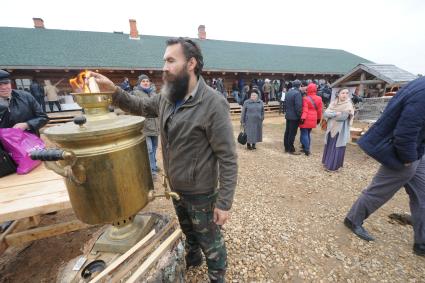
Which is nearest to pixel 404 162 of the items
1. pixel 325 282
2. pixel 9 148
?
pixel 325 282

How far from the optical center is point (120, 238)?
1.71 m

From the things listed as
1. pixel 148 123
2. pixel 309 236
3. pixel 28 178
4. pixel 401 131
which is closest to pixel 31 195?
pixel 28 178

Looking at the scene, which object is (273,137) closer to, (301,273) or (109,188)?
(301,273)

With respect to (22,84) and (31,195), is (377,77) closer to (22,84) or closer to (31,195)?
(31,195)

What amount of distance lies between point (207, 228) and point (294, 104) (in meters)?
5.04

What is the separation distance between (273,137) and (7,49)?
48.9 ft

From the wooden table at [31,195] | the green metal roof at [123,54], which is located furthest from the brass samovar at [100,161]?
the green metal roof at [123,54]

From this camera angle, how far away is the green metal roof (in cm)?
1161

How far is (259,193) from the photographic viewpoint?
13.8ft

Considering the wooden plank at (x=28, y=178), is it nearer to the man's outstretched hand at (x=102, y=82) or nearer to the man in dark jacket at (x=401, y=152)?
the man's outstretched hand at (x=102, y=82)

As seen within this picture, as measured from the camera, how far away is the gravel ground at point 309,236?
236cm

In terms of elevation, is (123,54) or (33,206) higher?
(123,54)

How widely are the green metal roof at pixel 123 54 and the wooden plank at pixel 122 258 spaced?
12289 millimetres

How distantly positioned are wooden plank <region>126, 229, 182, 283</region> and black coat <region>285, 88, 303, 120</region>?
508cm
